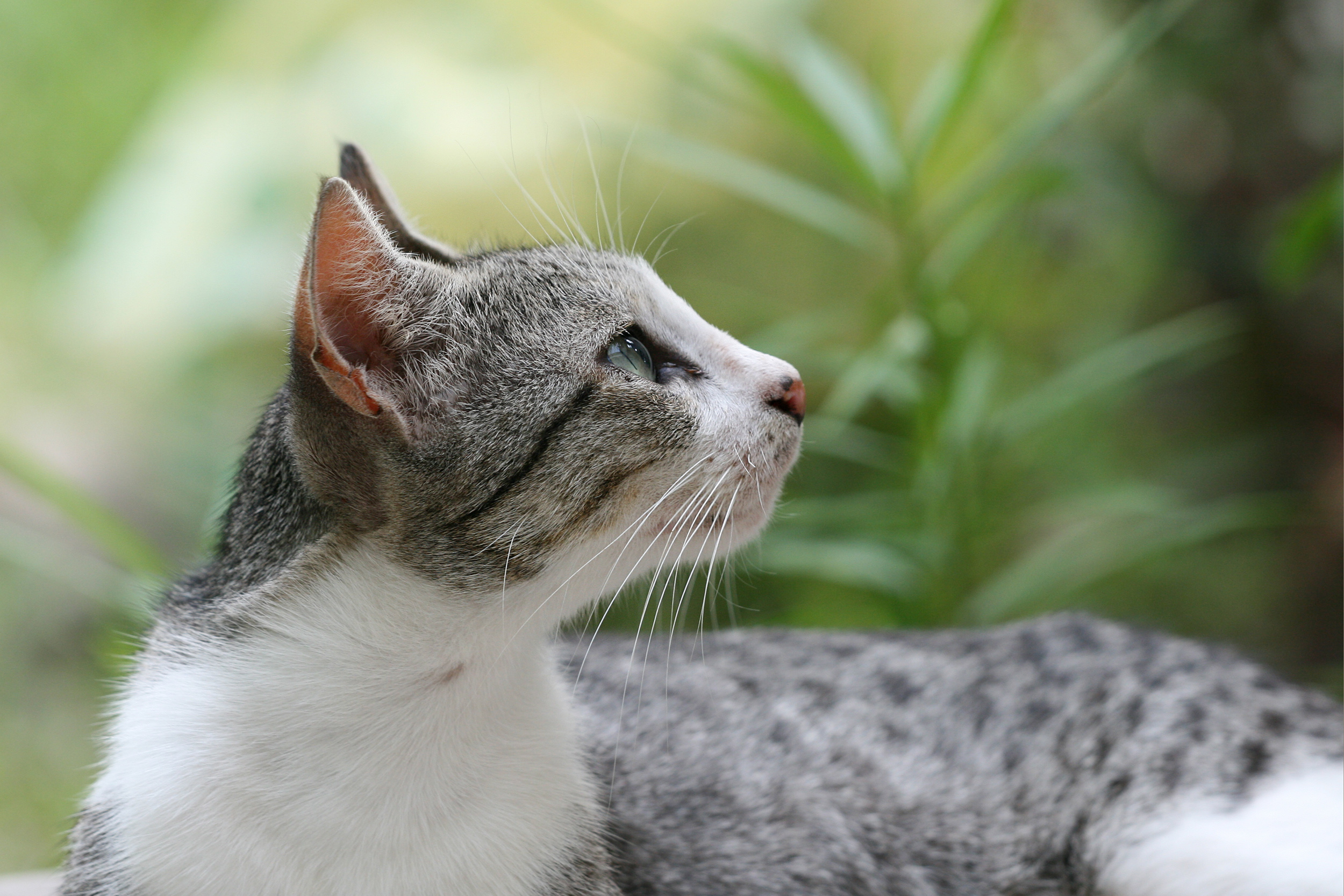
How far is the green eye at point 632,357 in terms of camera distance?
1655 mm

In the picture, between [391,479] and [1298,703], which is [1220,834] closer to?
[1298,703]

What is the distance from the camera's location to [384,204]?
1.89 m

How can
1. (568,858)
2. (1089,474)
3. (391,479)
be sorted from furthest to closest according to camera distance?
(1089,474)
(568,858)
(391,479)

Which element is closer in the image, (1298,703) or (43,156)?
(1298,703)

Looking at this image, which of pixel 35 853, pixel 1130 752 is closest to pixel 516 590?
pixel 1130 752

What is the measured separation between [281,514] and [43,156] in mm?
3485

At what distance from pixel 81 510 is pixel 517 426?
1530mm

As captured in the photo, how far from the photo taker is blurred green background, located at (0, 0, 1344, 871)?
392cm

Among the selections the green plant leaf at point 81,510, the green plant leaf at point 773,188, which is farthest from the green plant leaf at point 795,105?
the green plant leaf at point 81,510

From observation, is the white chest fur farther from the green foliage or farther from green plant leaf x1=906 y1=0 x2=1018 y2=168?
green plant leaf x1=906 y1=0 x2=1018 y2=168

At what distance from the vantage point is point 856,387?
2668 mm

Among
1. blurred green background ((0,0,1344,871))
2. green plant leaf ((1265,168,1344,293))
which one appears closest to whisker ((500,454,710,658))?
blurred green background ((0,0,1344,871))

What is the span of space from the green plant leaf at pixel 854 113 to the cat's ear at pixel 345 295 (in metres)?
1.59

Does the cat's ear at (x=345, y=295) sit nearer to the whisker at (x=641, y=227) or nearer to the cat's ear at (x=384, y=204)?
the cat's ear at (x=384, y=204)
